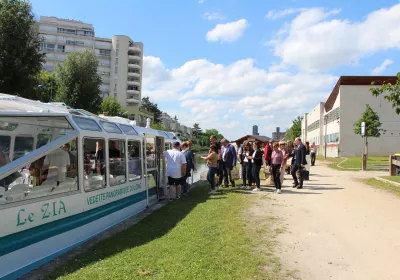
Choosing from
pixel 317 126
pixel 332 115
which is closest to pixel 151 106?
pixel 317 126

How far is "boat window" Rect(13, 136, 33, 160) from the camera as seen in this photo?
280 inches

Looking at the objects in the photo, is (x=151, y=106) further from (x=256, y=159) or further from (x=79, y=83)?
(x=256, y=159)

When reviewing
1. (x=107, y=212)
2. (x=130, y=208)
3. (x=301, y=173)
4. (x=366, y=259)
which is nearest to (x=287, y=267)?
(x=366, y=259)

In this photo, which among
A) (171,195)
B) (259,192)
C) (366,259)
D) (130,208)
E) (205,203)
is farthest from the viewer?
(259,192)

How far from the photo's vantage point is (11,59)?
A: 20.0m

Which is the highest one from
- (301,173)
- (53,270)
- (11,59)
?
(11,59)

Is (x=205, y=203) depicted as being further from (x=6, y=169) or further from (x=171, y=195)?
(x=6, y=169)

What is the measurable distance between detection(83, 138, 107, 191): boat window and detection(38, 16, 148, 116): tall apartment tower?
8057cm

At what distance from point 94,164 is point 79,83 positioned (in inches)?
1169

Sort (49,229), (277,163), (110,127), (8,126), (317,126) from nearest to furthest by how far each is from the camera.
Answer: (49,229) → (8,126) → (110,127) → (277,163) → (317,126)

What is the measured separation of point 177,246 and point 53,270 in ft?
5.96

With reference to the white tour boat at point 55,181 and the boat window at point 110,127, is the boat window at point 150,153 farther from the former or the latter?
the boat window at point 110,127

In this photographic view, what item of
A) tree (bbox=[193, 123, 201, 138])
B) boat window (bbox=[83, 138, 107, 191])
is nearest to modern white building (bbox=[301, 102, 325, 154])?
boat window (bbox=[83, 138, 107, 191])

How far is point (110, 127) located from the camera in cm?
814
